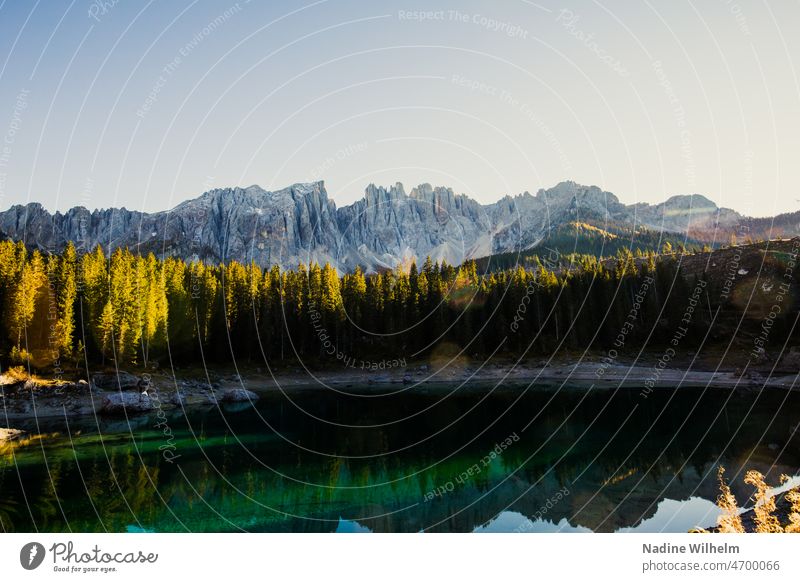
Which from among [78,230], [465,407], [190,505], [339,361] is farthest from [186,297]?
[78,230]

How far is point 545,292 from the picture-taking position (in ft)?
237

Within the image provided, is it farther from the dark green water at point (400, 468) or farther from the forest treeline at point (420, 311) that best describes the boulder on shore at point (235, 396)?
the forest treeline at point (420, 311)

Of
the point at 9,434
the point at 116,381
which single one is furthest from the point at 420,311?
the point at 9,434

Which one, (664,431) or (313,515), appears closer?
(313,515)

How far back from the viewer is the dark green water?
56.4 feet

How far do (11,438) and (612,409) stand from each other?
41.1 metres

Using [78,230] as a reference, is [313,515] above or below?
below

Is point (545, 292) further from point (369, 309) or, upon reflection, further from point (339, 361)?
point (339, 361)

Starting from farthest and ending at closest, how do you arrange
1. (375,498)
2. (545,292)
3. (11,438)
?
(545,292) < (11,438) < (375,498)

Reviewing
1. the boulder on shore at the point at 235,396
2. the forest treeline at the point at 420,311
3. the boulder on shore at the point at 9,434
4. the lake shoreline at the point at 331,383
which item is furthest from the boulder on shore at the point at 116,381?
the boulder on shore at the point at 9,434
